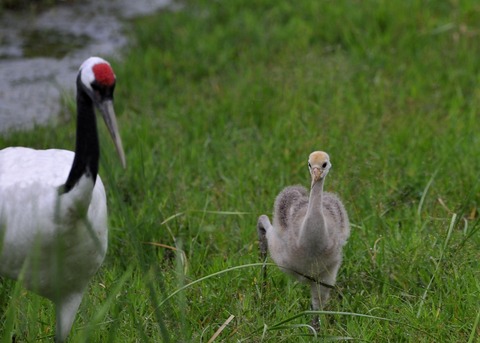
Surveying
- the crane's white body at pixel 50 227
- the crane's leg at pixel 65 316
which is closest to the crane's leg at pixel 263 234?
the crane's white body at pixel 50 227

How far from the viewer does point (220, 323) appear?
4.14 m

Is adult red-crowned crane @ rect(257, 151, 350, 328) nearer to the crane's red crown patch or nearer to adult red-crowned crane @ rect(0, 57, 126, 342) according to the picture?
adult red-crowned crane @ rect(0, 57, 126, 342)

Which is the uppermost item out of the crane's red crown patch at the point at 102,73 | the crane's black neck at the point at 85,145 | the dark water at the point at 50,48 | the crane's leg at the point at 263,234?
the crane's red crown patch at the point at 102,73

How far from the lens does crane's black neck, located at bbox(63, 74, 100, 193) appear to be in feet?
11.8

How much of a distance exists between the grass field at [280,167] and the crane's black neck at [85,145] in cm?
8

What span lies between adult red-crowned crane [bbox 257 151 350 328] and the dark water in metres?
2.59

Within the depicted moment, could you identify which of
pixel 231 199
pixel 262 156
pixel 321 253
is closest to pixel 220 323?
pixel 321 253

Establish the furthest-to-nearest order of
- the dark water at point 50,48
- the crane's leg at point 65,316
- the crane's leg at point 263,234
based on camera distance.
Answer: the dark water at point 50,48
the crane's leg at point 263,234
the crane's leg at point 65,316

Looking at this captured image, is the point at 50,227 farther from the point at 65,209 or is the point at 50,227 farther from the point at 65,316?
the point at 65,316

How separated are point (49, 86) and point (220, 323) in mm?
3811

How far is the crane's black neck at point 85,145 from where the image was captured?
3.59 m

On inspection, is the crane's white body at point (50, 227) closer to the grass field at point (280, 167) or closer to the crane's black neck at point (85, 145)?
the crane's black neck at point (85, 145)

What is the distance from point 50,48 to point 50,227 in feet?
15.8

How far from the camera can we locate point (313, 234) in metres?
4.07
